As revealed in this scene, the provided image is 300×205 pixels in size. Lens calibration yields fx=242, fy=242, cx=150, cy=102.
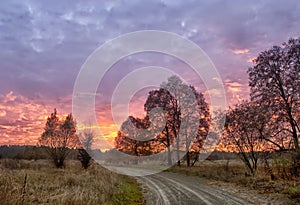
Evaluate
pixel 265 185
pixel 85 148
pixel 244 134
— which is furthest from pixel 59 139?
pixel 265 185

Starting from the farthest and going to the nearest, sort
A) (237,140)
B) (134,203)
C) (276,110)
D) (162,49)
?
(162,49)
(237,140)
(276,110)
(134,203)

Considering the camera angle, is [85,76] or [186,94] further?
[186,94]

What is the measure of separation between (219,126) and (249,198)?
14159 mm

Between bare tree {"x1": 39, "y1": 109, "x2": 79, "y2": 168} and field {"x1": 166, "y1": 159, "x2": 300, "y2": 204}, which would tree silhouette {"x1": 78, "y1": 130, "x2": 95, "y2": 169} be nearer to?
bare tree {"x1": 39, "y1": 109, "x2": 79, "y2": 168}

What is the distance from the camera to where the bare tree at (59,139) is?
2775 centimetres

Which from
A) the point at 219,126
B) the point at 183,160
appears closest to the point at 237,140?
the point at 219,126

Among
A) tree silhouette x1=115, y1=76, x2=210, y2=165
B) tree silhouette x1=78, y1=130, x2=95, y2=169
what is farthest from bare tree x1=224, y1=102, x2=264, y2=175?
tree silhouette x1=78, y1=130, x2=95, y2=169

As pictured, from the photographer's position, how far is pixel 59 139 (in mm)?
28984

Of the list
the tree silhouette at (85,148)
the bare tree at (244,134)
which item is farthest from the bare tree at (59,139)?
the bare tree at (244,134)

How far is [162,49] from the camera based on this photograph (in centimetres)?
3272

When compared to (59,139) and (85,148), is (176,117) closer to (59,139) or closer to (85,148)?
(85,148)

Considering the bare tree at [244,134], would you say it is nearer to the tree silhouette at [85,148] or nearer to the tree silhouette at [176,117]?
the tree silhouette at [176,117]

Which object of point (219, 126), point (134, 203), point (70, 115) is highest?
point (70, 115)

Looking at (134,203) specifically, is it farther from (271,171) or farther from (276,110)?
(276,110)
